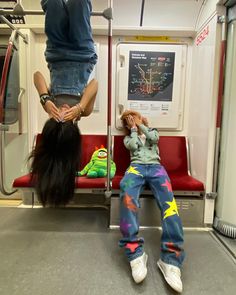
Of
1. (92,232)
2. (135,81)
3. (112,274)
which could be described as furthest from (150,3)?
(112,274)

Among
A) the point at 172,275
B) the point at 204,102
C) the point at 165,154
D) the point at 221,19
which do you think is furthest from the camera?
the point at 165,154

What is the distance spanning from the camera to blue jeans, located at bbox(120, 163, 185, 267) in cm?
157

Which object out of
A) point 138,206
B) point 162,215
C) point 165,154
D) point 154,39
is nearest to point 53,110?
point 138,206

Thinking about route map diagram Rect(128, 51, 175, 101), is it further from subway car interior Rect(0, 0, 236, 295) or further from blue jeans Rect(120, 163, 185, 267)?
blue jeans Rect(120, 163, 185, 267)

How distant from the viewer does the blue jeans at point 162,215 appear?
1.57 meters

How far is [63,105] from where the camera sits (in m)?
1.53

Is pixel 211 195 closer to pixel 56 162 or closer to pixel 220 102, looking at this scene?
pixel 220 102

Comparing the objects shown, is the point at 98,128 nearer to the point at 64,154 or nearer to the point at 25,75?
the point at 25,75

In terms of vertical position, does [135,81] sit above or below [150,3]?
below

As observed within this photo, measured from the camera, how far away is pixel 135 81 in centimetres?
284

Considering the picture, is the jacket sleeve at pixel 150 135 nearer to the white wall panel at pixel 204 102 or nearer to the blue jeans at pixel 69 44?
the white wall panel at pixel 204 102

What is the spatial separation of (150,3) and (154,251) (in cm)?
241

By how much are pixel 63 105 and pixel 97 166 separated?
1068mm

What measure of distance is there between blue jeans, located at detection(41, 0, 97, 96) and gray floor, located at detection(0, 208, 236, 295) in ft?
3.80
